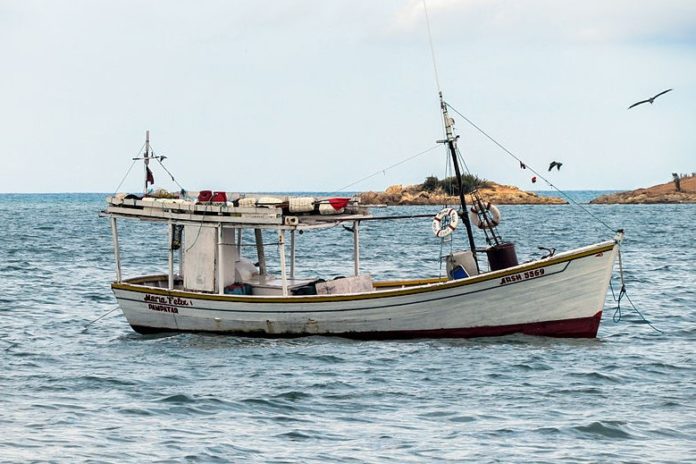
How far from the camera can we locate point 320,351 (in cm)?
2284

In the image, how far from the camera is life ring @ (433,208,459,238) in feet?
79.8

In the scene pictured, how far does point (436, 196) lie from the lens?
5433 inches

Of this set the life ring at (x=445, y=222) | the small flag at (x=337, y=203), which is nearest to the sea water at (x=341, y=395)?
the life ring at (x=445, y=222)

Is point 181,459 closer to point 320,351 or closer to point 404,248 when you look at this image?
point 320,351

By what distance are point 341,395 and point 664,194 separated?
417 feet

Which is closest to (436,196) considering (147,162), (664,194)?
(664,194)

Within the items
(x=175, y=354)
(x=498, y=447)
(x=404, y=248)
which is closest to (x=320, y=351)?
(x=175, y=354)

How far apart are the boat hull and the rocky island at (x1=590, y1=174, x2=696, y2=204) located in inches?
4650

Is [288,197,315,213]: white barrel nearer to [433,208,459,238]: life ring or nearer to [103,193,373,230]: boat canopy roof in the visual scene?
[103,193,373,230]: boat canopy roof

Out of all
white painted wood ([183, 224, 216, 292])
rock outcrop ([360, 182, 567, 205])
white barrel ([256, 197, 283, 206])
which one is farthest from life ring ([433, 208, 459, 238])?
rock outcrop ([360, 182, 567, 205])

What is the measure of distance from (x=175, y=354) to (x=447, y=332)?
551 centimetres

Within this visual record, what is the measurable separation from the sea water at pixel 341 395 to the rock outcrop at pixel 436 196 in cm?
10533

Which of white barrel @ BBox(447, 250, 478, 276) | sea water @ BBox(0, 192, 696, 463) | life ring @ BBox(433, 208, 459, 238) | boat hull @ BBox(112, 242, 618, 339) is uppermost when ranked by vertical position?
life ring @ BBox(433, 208, 459, 238)

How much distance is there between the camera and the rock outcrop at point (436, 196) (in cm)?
13725
